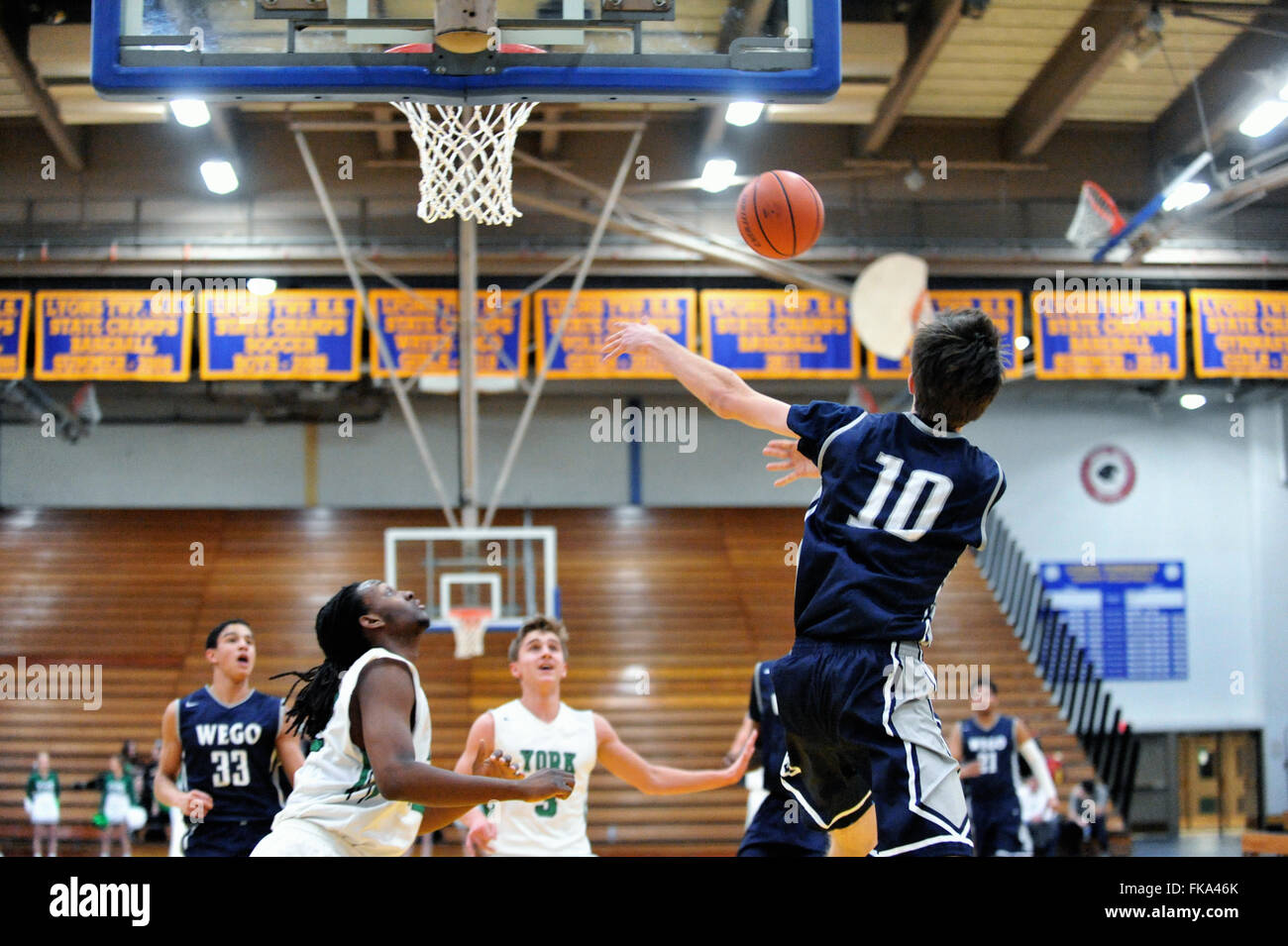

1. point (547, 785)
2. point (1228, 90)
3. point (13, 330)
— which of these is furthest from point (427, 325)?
point (547, 785)

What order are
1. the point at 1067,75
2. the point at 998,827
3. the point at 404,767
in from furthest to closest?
the point at 1067,75 → the point at 998,827 → the point at 404,767

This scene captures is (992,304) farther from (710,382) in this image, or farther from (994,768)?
(710,382)

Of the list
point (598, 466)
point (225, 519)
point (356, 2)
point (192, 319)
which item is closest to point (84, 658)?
point (225, 519)

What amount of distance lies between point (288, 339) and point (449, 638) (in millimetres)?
4273

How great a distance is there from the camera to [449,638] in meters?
15.0

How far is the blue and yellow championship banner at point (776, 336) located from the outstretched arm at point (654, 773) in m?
8.17

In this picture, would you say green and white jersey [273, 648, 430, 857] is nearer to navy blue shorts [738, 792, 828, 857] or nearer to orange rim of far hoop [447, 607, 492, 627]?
navy blue shorts [738, 792, 828, 857]

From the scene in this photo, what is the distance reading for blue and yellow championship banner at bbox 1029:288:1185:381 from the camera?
12664mm

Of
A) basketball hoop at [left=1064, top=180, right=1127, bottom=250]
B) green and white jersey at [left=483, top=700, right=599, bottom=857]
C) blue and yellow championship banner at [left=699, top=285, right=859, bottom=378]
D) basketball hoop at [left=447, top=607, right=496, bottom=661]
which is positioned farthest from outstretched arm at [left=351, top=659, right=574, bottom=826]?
basketball hoop at [left=1064, top=180, right=1127, bottom=250]

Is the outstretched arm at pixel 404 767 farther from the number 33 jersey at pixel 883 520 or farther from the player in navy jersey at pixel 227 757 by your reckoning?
the player in navy jersey at pixel 227 757

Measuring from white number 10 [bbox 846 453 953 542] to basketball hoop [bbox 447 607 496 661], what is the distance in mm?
7203

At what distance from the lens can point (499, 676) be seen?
14375 millimetres

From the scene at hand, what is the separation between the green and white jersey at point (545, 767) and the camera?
4820 mm
